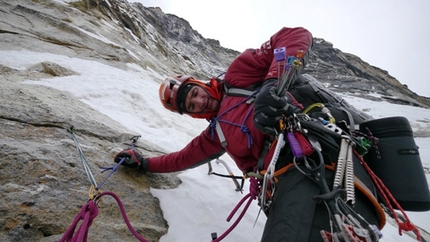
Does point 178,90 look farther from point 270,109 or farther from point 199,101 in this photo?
point 270,109

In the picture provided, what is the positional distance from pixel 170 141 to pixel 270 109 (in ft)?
10.8

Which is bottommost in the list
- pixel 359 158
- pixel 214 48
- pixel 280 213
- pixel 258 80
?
pixel 280 213

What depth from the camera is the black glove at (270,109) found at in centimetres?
185

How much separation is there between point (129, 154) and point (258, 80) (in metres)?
1.67

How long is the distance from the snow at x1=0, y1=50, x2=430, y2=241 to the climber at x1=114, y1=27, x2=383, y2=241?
387 mm

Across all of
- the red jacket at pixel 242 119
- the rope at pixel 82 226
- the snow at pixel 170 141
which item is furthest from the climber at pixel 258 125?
the rope at pixel 82 226

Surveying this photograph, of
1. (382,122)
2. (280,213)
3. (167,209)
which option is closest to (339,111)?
(382,122)

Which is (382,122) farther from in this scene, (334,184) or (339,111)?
(334,184)

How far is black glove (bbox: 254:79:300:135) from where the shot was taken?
1.85 metres

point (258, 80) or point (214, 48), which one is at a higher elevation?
point (214, 48)

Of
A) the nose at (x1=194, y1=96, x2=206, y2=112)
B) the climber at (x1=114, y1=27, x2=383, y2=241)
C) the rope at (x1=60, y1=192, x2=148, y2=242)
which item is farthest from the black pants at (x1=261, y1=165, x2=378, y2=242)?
the nose at (x1=194, y1=96, x2=206, y2=112)

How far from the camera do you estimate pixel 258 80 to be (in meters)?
2.67

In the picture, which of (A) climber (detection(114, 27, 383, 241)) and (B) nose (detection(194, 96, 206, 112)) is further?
(B) nose (detection(194, 96, 206, 112))

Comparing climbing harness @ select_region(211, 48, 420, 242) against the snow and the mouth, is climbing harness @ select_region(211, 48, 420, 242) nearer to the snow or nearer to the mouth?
the snow
